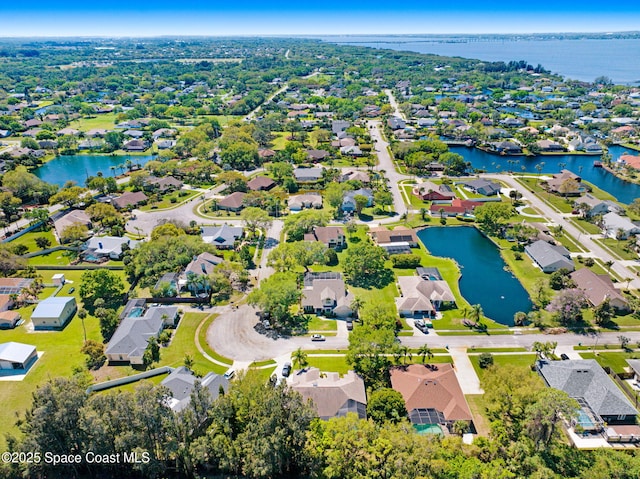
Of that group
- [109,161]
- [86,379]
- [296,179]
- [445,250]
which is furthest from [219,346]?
[109,161]

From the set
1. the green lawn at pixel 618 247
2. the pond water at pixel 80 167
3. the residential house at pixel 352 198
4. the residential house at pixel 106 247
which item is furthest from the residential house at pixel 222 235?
the green lawn at pixel 618 247

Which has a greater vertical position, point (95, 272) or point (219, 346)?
point (95, 272)

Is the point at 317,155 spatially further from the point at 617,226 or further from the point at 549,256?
the point at 617,226

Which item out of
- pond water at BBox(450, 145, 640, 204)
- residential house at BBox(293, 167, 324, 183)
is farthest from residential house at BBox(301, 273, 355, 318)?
pond water at BBox(450, 145, 640, 204)

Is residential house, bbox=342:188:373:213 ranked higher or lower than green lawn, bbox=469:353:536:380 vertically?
higher

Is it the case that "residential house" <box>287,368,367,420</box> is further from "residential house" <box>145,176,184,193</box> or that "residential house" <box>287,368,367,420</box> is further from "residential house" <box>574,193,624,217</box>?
"residential house" <box>145,176,184,193</box>

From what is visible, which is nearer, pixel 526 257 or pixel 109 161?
pixel 526 257

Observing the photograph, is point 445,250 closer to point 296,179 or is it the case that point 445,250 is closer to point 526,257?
point 526,257
